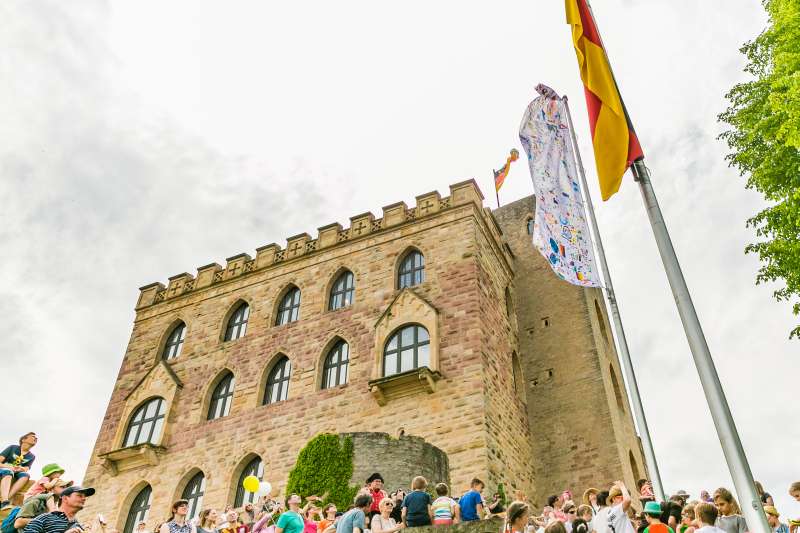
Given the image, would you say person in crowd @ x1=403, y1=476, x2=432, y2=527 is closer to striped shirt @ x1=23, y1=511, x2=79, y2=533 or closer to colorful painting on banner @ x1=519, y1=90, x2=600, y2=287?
colorful painting on banner @ x1=519, y1=90, x2=600, y2=287

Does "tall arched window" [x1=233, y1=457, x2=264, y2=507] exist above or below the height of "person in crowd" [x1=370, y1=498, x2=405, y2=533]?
above

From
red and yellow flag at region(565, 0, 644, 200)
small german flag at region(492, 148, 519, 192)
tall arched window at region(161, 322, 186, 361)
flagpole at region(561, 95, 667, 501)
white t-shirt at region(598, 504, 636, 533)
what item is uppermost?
small german flag at region(492, 148, 519, 192)

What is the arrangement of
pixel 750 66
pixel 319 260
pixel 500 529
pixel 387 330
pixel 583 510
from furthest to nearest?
pixel 319 260
pixel 387 330
pixel 750 66
pixel 583 510
pixel 500 529

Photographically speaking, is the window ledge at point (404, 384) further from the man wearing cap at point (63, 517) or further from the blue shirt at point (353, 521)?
the man wearing cap at point (63, 517)

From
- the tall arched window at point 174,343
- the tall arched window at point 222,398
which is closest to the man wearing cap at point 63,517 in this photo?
the tall arched window at point 222,398

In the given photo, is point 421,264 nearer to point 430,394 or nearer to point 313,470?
point 430,394

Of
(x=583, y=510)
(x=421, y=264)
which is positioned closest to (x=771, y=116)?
(x=583, y=510)

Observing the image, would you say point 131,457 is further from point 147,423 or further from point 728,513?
point 728,513

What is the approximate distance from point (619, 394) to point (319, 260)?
11525mm

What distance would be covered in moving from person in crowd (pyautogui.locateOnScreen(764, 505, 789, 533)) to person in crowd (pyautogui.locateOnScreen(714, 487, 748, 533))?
632 mm

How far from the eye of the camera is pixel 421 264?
20.5 m

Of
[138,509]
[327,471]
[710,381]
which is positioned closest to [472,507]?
[710,381]

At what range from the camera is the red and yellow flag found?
25.5 feet

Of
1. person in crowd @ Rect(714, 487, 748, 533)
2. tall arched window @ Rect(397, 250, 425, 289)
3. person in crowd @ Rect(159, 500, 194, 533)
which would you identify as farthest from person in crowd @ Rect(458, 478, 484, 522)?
tall arched window @ Rect(397, 250, 425, 289)
